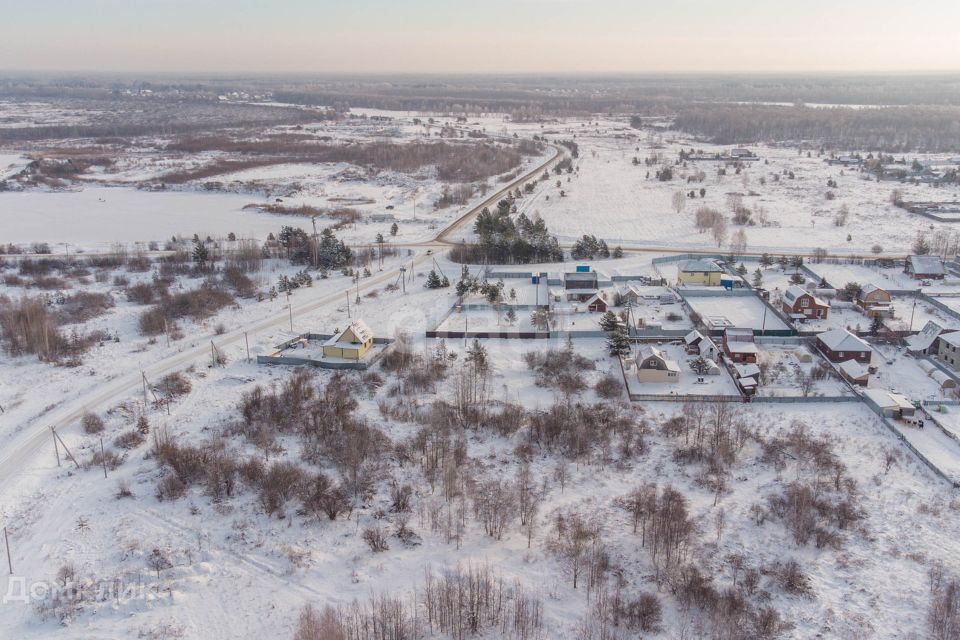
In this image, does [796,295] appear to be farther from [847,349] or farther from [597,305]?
[597,305]

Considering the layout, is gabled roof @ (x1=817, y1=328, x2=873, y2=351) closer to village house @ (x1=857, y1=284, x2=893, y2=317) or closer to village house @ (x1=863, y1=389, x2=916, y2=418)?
village house @ (x1=863, y1=389, x2=916, y2=418)

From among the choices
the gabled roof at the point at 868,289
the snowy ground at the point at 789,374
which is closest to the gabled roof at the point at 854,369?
the snowy ground at the point at 789,374

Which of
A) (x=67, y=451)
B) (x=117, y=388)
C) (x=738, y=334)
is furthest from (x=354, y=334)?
(x=738, y=334)

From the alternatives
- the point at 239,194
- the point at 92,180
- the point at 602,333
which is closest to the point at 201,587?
the point at 602,333

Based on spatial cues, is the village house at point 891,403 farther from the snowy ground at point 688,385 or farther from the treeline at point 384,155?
the treeline at point 384,155

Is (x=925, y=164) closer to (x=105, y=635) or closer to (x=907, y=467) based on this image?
(x=907, y=467)
